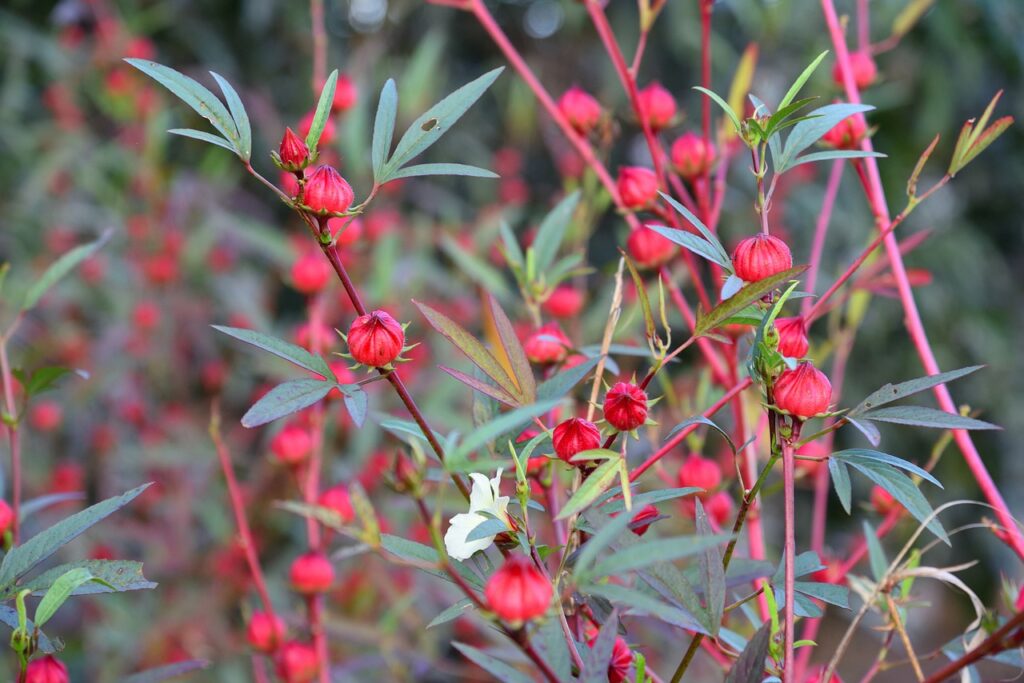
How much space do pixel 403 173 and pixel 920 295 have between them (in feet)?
5.86

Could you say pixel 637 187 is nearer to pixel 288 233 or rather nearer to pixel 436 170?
pixel 436 170

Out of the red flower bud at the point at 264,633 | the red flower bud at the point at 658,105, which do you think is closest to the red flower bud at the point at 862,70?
the red flower bud at the point at 658,105

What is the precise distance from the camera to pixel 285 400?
0.93ft

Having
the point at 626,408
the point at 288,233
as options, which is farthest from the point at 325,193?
the point at 288,233

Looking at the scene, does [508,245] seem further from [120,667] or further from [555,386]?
[120,667]

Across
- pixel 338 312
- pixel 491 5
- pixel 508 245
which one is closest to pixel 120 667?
pixel 338 312

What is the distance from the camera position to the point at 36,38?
1.37m

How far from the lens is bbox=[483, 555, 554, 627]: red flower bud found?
0.75 ft

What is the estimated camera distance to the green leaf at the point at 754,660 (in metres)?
0.27

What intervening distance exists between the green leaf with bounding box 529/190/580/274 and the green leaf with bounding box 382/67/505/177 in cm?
15

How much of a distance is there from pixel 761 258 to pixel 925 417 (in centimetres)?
7

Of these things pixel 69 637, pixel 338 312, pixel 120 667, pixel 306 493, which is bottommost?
pixel 69 637

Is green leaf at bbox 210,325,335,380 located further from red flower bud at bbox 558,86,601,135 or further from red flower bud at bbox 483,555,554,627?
red flower bud at bbox 558,86,601,135

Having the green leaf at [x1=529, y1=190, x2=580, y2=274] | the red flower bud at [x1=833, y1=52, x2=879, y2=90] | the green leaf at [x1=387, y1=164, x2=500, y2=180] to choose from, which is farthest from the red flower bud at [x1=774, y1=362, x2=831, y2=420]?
the red flower bud at [x1=833, y1=52, x2=879, y2=90]
